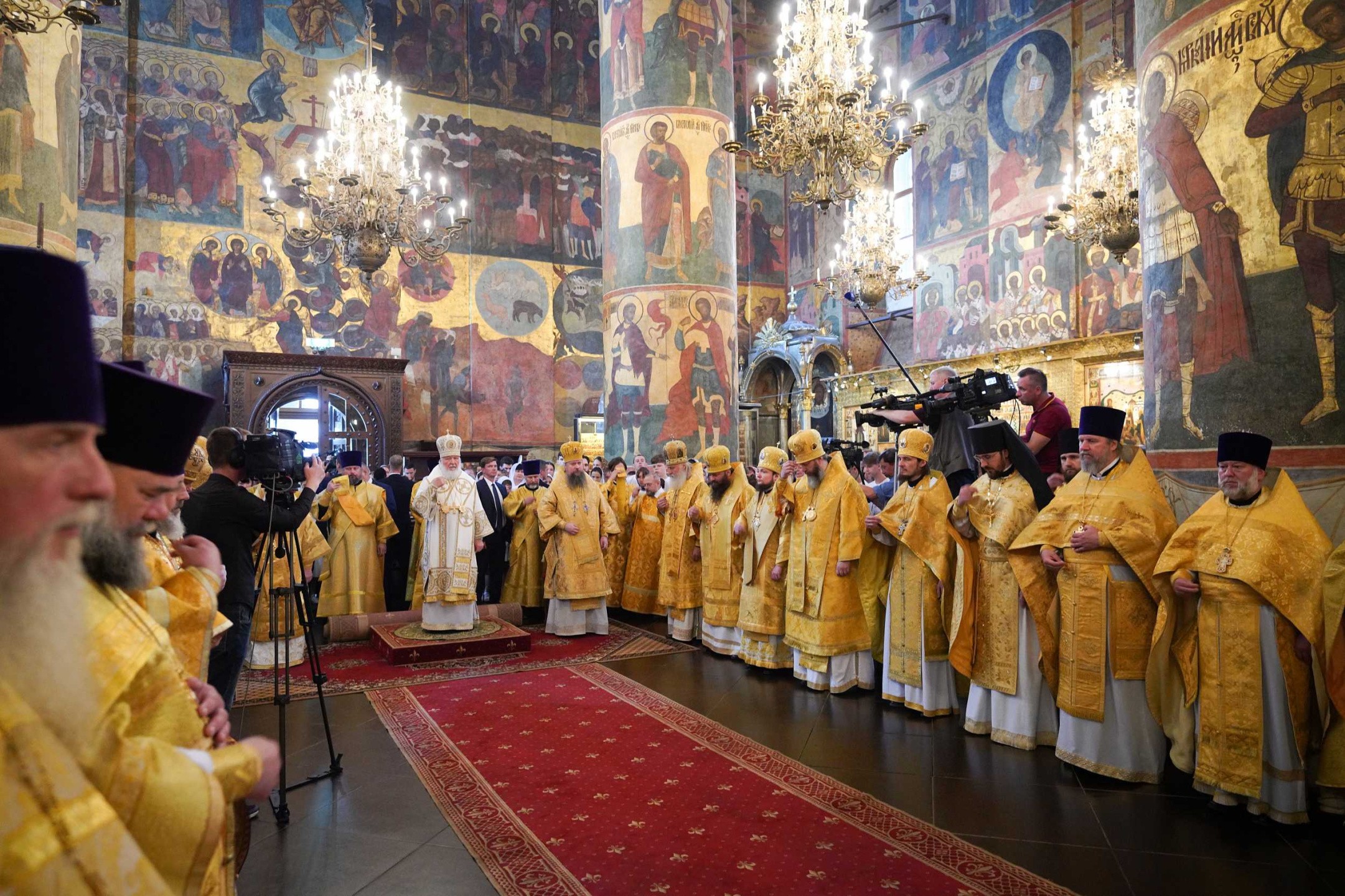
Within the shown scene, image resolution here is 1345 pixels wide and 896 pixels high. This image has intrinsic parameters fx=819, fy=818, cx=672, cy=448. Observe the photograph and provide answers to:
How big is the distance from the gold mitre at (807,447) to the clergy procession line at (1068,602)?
0.05ft

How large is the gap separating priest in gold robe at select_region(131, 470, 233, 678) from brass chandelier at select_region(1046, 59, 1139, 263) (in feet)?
36.6

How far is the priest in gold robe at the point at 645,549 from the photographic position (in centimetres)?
1028

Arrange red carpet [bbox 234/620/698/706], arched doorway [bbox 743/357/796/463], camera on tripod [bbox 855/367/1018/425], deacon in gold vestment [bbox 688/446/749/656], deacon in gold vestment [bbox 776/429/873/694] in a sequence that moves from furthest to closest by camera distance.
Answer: arched doorway [bbox 743/357/796/463]
deacon in gold vestment [bbox 688/446/749/656]
red carpet [bbox 234/620/698/706]
deacon in gold vestment [bbox 776/429/873/694]
camera on tripod [bbox 855/367/1018/425]

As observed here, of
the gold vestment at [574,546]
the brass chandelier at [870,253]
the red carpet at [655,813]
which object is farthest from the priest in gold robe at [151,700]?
the brass chandelier at [870,253]

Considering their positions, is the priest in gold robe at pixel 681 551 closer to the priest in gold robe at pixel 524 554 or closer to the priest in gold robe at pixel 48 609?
the priest in gold robe at pixel 524 554

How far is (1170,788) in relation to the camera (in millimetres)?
4758

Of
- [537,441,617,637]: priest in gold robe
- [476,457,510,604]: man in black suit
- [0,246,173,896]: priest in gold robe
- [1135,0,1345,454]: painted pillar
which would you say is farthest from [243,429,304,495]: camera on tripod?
[476,457,510,604]: man in black suit

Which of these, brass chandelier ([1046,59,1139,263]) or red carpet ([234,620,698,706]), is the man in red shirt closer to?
red carpet ([234,620,698,706])

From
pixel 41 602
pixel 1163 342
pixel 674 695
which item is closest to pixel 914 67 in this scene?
pixel 1163 342

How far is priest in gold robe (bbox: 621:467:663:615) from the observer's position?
33.7 ft

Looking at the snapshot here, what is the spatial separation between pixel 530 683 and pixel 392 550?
4204 mm

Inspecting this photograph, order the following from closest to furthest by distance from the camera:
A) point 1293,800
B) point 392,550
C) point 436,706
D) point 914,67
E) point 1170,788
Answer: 1. point 1293,800
2. point 1170,788
3. point 436,706
4. point 392,550
5. point 914,67

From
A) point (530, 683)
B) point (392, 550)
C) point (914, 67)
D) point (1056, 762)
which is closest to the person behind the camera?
point (1056, 762)

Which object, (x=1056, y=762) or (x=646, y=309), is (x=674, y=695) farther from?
(x=646, y=309)
